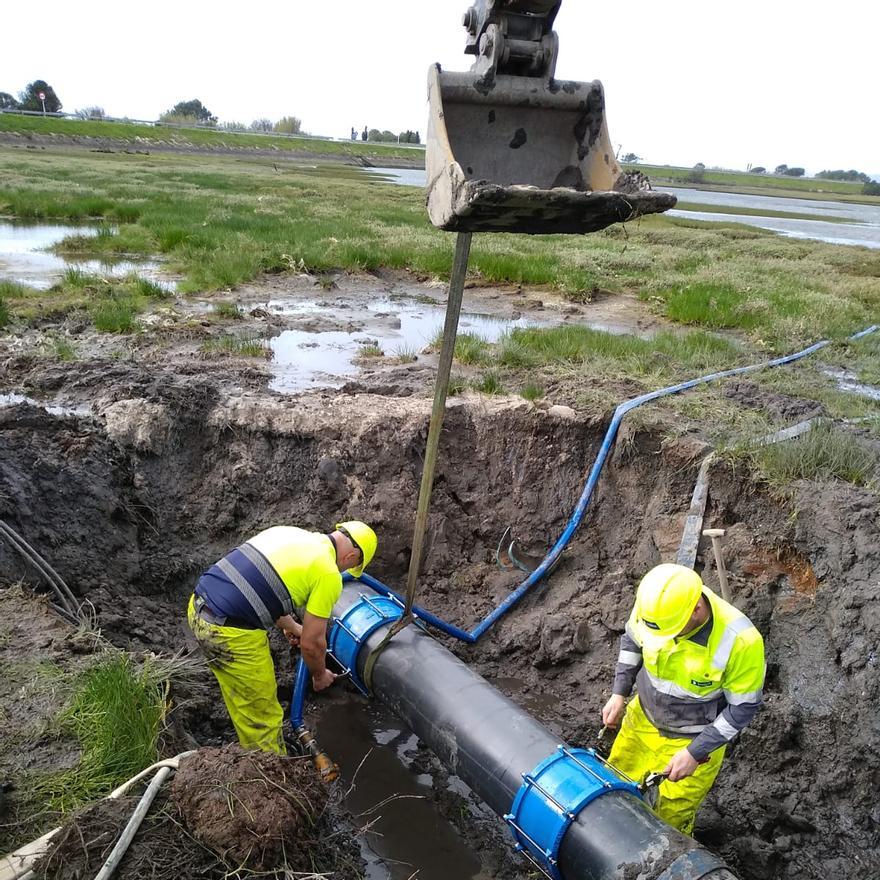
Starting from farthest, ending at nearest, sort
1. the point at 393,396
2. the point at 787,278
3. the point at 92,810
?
→ the point at 787,278
the point at 393,396
the point at 92,810

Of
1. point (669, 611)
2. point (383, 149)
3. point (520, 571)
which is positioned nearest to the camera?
point (669, 611)

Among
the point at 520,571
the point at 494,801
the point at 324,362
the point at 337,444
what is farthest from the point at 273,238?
the point at 494,801

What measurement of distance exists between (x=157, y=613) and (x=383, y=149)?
80.1 m

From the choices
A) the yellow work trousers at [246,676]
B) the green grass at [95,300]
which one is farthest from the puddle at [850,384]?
the green grass at [95,300]

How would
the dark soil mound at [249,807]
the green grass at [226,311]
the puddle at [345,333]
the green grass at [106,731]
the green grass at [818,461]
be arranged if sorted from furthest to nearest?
1. the green grass at [226,311]
2. the puddle at [345,333]
3. the green grass at [818,461]
4. the green grass at [106,731]
5. the dark soil mound at [249,807]

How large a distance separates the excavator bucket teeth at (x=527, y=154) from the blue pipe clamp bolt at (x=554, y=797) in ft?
8.39

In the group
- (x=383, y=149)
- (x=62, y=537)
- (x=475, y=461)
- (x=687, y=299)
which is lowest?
(x=62, y=537)

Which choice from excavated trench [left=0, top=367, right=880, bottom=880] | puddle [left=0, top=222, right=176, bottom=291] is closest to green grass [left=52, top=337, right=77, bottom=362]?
excavated trench [left=0, top=367, right=880, bottom=880]

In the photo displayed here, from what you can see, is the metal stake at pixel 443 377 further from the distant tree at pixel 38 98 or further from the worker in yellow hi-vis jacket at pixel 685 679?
the distant tree at pixel 38 98

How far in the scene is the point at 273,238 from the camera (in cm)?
1486

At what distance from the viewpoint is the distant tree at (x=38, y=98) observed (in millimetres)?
61656

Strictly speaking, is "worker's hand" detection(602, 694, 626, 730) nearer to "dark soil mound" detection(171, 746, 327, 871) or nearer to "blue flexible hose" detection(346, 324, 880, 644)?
"blue flexible hose" detection(346, 324, 880, 644)

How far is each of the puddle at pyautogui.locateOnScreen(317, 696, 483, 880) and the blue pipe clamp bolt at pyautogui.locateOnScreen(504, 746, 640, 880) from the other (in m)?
0.76

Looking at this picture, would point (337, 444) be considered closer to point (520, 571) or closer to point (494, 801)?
point (520, 571)
